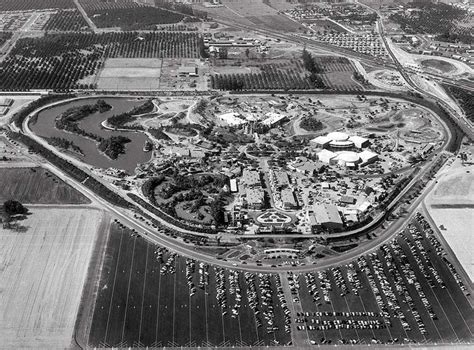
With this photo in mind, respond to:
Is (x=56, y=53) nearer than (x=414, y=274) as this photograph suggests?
No

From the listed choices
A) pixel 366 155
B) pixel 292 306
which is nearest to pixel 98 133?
pixel 366 155

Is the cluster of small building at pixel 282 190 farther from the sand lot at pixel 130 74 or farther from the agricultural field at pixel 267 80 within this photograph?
the sand lot at pixel 130 74

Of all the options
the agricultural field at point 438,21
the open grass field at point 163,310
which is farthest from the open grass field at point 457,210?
the agricultural field at point 438,21

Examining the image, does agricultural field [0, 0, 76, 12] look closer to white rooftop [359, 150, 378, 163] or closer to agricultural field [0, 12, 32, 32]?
agricultural field [0, 12, 32, 32]

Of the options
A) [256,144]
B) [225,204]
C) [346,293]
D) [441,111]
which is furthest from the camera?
[441,111]

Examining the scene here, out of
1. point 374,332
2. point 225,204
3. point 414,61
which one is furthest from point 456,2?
point 374,332

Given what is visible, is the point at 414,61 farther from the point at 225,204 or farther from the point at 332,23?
the point at 225,204
